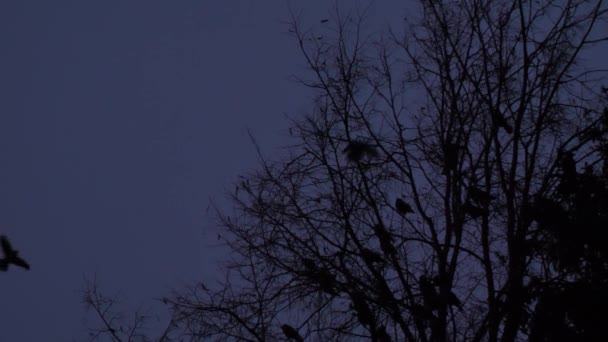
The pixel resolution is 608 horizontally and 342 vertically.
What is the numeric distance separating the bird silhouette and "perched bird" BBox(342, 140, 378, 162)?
392 centimetres

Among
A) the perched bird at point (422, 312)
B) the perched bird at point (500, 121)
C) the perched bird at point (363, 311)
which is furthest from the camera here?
the perched bird at point (500, 121)

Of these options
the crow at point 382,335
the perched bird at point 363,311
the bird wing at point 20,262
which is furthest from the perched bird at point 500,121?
the bird wing at point 20,262

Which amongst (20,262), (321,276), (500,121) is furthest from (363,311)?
(20,262)

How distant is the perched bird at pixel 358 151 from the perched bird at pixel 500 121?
4.57 feet

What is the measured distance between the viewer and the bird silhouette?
21.0 feet

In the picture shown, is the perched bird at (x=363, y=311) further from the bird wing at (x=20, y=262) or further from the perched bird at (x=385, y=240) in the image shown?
the bird wing at (x=20, y=262)

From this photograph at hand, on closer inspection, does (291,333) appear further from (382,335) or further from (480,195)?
(480,195)

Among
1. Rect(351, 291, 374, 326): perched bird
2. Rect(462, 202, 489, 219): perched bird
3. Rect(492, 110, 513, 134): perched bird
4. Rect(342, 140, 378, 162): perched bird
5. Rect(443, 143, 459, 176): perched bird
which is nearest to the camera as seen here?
Rect(351, 291, 374, 326): perched bird

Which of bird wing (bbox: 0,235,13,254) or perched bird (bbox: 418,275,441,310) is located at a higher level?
perched bird (bbox: 418,275,441,310)

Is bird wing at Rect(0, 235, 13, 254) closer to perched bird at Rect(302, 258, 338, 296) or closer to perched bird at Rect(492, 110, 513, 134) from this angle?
perched bird at Rect(302, 258, 338, 296)

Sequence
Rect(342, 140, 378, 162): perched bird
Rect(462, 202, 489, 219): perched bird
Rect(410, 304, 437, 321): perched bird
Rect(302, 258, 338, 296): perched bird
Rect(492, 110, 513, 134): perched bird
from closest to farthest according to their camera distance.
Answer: Rect(410, 304, 437, 321): perched bird, Rect(302, 258, 338, 296): perched bird, Rect(462, 202, 489, 219): perched bird, Rect(492, 110, 513, 134): perched bird, Rect(342, 140, 378, 162): perched bird

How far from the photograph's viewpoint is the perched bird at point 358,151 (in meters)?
9.09

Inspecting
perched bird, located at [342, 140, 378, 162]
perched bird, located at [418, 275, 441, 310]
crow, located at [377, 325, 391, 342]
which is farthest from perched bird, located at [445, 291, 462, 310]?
perched bird, located at [342, 140, 378, 162]

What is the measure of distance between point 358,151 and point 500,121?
1594 mm
